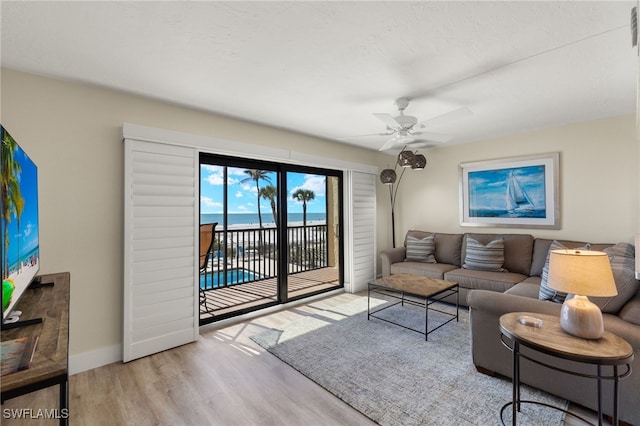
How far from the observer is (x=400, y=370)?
2354 millimetres

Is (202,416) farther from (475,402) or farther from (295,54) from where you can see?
(295,54)

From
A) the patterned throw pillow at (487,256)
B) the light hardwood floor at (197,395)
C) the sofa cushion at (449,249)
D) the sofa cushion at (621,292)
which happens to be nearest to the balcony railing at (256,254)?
the light hardwood floor at (197,395)

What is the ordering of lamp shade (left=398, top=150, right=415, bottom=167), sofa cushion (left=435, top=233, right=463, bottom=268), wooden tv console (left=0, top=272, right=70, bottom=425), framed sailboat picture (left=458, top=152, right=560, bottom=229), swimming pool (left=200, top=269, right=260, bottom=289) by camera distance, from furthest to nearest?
swimming pool (left=200, top=269, right=260, bottom=289)
sofa cushion (left=435, top=233, right=463, bottom=268)
framed sailboat picture (left=458, top=152, right=560, bottom=229)
lamp shade (left=398, top=150, right=415, bottom=167)
wooden tv console (left=0, top=272, right=70, bottom=425)

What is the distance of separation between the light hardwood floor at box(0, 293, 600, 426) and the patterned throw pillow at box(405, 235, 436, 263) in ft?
9.24

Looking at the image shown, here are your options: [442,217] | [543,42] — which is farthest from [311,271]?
Result: [543,42]

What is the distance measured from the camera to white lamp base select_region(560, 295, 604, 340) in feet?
5.02

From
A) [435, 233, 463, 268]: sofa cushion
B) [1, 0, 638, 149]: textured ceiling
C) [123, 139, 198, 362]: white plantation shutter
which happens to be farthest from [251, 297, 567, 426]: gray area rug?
[1, 0, 638, 149]: textured ceiling

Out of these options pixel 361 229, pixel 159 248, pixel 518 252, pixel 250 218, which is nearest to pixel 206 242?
pixel 159 248

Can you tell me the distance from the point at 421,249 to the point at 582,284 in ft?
10.0

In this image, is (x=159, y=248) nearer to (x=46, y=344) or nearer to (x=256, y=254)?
(x=46, y=344)

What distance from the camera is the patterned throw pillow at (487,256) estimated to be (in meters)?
3.84

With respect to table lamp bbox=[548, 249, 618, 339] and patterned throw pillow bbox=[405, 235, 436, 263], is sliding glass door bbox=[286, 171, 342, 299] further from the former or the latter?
table lamp bbox=[548, 249, 618, 339]

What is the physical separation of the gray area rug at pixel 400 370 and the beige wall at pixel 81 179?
1471mm

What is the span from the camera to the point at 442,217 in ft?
15.9
